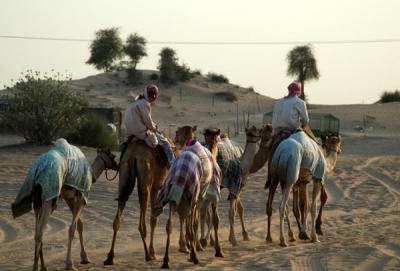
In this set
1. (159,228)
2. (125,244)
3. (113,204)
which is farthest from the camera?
(113,204)

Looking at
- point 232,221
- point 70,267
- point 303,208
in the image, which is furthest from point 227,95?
point 70,267

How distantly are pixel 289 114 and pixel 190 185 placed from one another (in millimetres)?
4491

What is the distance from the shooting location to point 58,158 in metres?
12.1

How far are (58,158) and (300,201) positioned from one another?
19.1ft

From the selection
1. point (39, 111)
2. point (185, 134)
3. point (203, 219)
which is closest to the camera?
point (185, 134)

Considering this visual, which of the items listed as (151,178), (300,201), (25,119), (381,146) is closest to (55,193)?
(151,178)

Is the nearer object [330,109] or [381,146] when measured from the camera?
[381,146]

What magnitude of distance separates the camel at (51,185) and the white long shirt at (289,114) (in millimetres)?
4781

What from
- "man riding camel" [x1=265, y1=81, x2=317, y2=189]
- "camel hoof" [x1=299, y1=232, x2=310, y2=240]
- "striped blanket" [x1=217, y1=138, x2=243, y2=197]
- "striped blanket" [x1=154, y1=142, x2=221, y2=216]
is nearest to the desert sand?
"camel hoof" [x1=299, y1=232, x2=310, y2=240]

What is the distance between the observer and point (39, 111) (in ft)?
116

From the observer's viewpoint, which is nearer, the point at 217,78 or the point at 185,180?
the point at 185,180

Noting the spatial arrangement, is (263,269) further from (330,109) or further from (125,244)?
(330,109)

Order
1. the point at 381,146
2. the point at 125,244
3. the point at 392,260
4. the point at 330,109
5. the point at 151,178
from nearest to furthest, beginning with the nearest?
the point at 392,260 → the point at 151,178 → the point at 125,244 → the point at 381,146 → the point at 330,109

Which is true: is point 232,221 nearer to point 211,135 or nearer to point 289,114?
point 211,135
